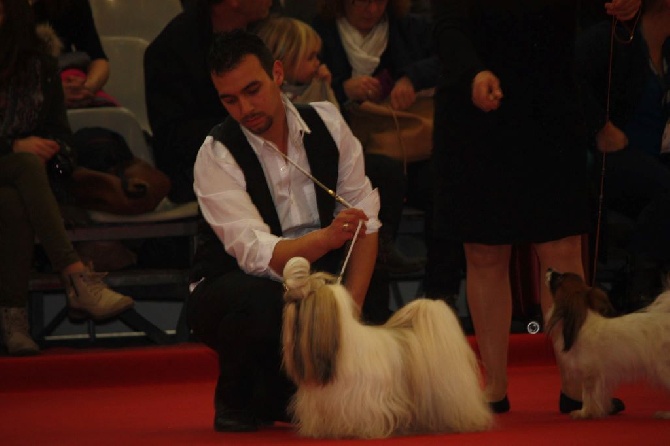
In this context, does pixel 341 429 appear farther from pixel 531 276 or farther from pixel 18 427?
pixel 531 276

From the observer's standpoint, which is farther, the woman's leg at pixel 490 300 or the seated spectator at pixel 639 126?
the seated spectator at pixel 639 126

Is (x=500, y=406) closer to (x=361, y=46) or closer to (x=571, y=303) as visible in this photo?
(x=571, y=303)

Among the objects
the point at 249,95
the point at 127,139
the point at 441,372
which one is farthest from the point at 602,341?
the point at 127,139

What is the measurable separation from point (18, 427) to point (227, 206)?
3.38ft

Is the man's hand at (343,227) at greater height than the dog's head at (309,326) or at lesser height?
greater

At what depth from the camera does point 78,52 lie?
6.11 metres

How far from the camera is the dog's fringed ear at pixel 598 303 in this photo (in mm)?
3811

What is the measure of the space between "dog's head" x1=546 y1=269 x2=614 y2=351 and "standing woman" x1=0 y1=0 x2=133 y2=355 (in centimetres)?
210

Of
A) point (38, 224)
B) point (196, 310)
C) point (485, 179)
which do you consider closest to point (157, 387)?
point (38, 224)

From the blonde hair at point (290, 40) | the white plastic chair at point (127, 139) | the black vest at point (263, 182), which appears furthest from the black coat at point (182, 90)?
the black vest at point (263, 182)

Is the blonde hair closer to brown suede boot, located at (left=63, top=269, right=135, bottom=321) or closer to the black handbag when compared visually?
the black handbag

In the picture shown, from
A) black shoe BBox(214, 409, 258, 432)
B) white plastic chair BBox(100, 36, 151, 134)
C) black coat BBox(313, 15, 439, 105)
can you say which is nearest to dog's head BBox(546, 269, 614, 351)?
black shoe BBox(214, 409, 258, 432)

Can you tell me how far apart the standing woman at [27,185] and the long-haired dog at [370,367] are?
6.47 feet

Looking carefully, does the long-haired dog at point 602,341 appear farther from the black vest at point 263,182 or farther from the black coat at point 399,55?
the black coat at point 399,55
